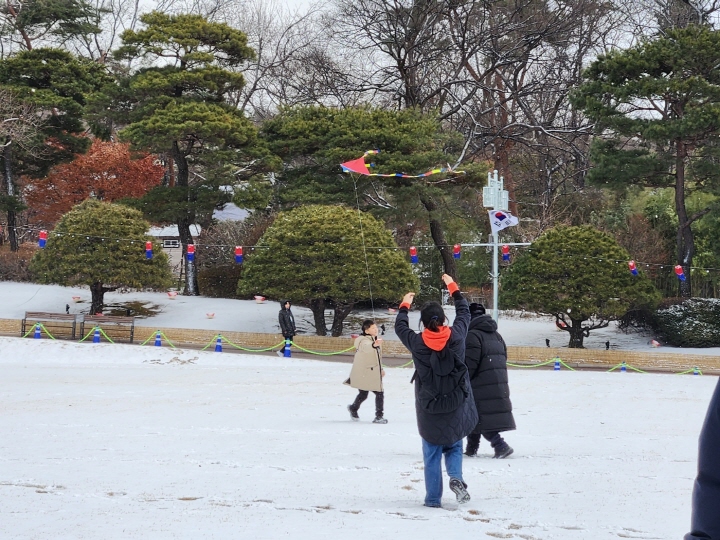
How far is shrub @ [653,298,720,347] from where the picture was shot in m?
28.2

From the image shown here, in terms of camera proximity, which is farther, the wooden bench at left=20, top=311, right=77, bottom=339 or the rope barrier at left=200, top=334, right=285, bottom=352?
the wooden bench at left=20, top=311, right=77, bottom=339

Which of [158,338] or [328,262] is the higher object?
[328,262]

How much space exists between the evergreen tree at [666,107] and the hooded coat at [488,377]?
2070cm

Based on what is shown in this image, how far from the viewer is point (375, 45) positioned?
36281 millimetres

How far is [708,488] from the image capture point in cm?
226

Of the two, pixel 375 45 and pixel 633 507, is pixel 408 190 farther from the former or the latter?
pixel 633 507

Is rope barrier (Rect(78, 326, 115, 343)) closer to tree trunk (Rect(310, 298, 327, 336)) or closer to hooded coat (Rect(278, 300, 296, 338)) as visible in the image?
hooded coat (Rect(278, 300, 296, 338))

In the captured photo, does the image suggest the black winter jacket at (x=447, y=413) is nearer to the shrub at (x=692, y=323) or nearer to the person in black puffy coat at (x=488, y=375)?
the person in black puffy coat at (x=488, y=375)

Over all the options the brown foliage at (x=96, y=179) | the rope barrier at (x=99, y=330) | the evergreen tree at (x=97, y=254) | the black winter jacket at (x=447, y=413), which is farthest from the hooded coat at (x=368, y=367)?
the brown foliage at (x=96, y=179)

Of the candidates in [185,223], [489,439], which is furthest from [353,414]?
[185,223]

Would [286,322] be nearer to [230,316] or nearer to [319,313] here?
[319,313]

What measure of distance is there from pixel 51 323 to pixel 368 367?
18.6 metres

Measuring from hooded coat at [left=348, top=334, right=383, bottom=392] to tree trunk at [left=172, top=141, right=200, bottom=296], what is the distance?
21.2 meters

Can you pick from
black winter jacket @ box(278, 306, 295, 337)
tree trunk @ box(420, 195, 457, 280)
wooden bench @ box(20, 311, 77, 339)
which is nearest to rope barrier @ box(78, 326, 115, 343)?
wooden bench @ box(20, 311, 77, 339)
